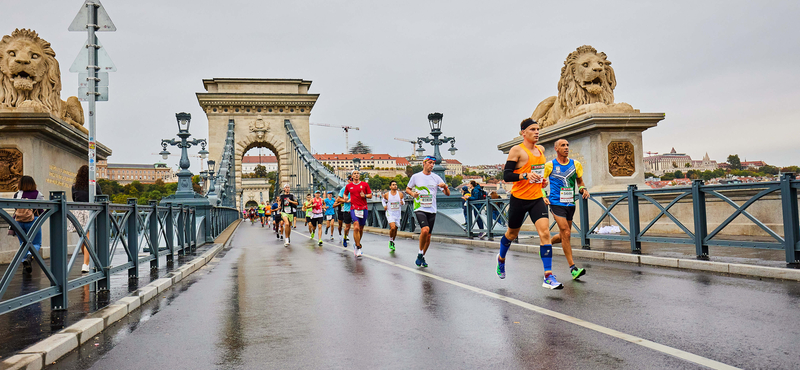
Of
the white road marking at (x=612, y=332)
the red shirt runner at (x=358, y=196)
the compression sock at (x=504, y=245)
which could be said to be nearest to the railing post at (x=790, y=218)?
the compression sock at (x=504, y=245)

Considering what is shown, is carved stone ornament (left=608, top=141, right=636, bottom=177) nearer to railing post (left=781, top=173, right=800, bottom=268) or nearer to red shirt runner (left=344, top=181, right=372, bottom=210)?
red shirt runner (left=344, top=181, right=372, bottom=210)

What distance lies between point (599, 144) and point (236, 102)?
53.2 metres

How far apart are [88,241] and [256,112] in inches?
2339

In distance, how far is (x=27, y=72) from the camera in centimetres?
1144

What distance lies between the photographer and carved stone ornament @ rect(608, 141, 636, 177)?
13.8m

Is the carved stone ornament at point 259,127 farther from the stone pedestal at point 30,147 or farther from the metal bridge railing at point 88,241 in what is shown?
the metal bridge railing at point 88,241

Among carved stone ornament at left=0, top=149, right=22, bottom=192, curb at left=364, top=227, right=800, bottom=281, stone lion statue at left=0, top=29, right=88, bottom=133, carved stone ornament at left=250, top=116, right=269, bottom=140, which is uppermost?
carved stone ornament at left=250, top=116, right=269, bottom=140

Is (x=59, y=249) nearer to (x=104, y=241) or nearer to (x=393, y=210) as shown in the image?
(x=104, y=241)

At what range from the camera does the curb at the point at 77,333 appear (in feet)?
11.9

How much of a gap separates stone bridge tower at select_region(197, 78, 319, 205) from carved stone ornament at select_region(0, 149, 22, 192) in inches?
1980

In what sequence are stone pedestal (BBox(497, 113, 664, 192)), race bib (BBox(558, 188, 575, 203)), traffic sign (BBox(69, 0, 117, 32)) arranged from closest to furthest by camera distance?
race bib (BBox(558, 188, 575, 203)) < traffic sign (BBox(69, 0, 117, 32)) < stone pedestal (BBox(497, 113, 664, 192))

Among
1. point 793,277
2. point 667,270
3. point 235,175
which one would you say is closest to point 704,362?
point 793,277

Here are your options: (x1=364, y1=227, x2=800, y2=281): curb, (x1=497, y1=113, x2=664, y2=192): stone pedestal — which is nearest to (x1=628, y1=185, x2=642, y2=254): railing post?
(x1=364, y1=227, x2=800, y2=281): curb

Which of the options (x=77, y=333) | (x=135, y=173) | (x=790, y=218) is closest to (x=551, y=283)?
(x=790, y=218)
